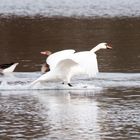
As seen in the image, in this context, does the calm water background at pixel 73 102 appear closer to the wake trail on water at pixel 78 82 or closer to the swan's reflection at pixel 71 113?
the swan's reflection at pixel 71 113

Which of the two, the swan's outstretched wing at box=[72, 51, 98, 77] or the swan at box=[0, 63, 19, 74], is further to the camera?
the swan at box=[0, 63, 19, 74]

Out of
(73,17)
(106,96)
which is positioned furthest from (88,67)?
(73,17)

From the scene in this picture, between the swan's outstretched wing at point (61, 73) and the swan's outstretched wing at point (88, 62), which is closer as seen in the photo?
the swan's outstretched wing at point (88, 62)

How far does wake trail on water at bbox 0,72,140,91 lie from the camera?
703 inches

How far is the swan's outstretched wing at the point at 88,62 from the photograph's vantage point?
1727cm

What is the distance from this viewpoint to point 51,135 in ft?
39.3

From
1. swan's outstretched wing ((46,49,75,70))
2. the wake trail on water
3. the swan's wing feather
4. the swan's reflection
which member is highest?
swan's outstretched wing ((46,49,75,70))

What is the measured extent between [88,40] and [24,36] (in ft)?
14.5

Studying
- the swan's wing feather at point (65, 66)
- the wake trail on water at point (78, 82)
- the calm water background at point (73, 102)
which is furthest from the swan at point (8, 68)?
the swan's wing feather at point (65, 66)

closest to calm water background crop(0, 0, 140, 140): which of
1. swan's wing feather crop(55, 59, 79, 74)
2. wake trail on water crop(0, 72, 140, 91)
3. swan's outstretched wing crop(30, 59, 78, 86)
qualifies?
wake trail on water crop(0, 72, 140, 91)

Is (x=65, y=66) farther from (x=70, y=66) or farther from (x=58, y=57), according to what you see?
(x=58, y=57)

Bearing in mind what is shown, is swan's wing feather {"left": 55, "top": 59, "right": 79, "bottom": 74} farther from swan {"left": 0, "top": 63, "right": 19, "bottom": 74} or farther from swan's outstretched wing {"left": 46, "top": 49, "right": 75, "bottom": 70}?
swan {"left": 0, "top": 63, "right": 19, "bottom": 74}

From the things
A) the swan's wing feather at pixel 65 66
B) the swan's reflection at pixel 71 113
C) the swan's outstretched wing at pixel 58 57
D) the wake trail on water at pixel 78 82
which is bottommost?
the swan's reflection at pixel 71 113

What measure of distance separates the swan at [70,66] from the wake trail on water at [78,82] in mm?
249
